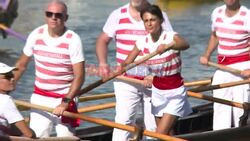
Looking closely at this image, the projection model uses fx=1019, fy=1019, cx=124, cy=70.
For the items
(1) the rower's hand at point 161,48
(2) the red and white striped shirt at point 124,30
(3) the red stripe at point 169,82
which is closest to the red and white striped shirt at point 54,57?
(1) the rower's hand at point 161,48

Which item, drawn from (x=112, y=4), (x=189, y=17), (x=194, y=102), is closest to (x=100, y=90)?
(x=194, y=102)

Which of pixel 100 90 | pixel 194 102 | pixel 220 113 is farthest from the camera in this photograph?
pixel 100 90

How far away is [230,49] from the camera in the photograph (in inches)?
391

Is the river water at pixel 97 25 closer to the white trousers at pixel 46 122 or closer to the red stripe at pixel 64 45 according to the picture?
the white trousers at pixel 46 122

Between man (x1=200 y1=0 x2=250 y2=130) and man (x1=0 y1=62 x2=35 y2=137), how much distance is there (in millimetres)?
2748

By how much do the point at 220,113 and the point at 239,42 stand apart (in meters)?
0.83

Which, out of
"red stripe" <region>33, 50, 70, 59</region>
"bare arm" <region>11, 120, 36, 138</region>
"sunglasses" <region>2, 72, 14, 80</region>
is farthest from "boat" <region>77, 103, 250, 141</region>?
"sunglasses" <region>2, 72, 14, 80</region>

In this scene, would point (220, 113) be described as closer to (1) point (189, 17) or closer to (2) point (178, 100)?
(2) point (178, 100)

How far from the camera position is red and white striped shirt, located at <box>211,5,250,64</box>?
9789 mm

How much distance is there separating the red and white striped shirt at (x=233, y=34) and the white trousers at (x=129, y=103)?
1.07m

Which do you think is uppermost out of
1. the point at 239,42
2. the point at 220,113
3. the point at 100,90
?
the point at 239,42

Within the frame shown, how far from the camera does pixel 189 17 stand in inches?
1131

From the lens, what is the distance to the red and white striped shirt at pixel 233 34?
385 inches

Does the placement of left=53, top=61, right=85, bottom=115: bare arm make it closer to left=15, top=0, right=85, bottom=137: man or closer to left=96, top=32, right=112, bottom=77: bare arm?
left=15, top=0, right=85, bottom=137: man
